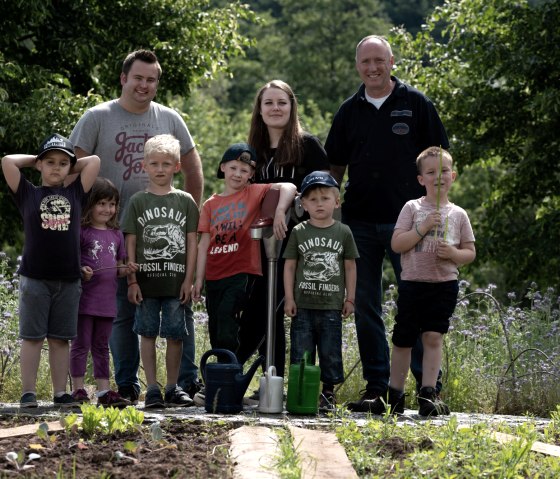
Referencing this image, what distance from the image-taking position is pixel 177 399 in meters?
6.25

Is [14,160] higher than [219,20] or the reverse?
the reverse

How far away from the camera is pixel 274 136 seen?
6590 millimetres

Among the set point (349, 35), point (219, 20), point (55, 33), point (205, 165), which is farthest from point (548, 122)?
point (349, 35)

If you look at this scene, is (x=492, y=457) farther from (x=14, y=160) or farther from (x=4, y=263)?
(x=4, y=263)

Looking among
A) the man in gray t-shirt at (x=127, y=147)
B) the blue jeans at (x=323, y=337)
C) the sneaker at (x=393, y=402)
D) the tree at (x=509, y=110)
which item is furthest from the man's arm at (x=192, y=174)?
the tree at (x=509, y=110)

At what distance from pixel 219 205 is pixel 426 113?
4.77 ft

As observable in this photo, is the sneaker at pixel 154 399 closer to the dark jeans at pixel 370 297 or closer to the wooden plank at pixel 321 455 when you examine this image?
the wooden plank at pixel 321 455

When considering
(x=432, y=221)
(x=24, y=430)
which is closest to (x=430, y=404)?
(x=432, y=221)

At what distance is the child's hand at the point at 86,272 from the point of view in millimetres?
6180

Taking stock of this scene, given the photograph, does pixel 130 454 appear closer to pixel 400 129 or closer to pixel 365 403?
pixel 365 403

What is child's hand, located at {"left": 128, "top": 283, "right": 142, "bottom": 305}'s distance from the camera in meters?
6.25

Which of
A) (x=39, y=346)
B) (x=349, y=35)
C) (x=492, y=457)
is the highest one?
(x=349, y=35)

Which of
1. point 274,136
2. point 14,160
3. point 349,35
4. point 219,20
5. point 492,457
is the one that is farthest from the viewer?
point 349,35

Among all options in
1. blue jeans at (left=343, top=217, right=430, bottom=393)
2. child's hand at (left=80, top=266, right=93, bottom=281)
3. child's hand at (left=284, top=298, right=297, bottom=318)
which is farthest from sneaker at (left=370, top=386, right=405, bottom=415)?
child's hand at (left=80, top=266, right=93, bottom=281)
